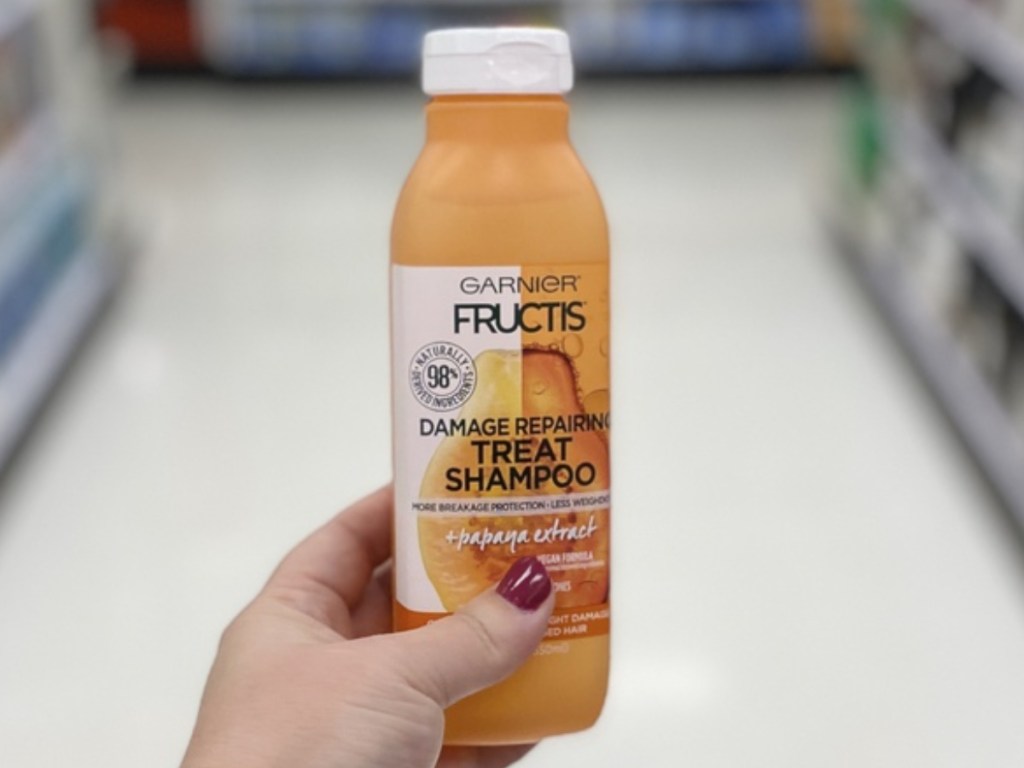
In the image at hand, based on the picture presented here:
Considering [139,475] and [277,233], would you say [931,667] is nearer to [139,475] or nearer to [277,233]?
[139,475]

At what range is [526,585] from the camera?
1.06 meters

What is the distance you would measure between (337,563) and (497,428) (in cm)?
27

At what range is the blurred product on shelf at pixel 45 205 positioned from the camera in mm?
3240

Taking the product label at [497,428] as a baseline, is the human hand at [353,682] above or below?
below

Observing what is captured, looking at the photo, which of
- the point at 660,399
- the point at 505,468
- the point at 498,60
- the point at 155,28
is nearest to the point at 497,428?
the point at 505,468

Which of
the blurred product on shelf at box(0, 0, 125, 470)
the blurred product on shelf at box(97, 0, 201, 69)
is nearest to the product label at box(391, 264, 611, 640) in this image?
the blurred product on shelf at box(0, 0, 125, 470)

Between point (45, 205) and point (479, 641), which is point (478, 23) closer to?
point (45, 205)

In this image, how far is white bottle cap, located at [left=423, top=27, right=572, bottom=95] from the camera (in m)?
1.04

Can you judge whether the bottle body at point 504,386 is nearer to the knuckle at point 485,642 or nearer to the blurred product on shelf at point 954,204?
the knuckle at point 485,642

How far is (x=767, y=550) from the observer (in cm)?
263

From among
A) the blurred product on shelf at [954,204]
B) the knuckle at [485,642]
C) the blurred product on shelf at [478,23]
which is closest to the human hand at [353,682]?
the knuckle at [485,642]

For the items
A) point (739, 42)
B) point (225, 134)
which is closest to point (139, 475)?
point (225, 134)

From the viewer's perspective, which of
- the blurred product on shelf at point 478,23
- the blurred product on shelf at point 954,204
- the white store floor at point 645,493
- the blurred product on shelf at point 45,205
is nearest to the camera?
the white store floor at point 645,493

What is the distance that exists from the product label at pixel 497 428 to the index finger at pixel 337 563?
13 centimetres
